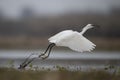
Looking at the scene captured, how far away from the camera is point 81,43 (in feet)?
9.09

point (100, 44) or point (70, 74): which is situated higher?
point (100, 44)

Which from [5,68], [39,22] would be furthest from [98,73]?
[39,22]

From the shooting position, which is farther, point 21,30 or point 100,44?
point 21,30

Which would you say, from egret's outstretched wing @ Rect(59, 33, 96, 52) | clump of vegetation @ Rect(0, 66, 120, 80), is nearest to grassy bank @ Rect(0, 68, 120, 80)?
clump of vegetation @ Rect(0, 66, 120, 80)

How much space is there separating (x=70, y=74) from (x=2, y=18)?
97 centimetres

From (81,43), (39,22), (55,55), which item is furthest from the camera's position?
(39,22)

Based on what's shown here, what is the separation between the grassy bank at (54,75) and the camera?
2.81m

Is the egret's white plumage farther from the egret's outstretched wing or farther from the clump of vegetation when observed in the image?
the clump of vegetation

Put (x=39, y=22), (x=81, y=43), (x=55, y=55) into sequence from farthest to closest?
(x=39, y=22) → (x=55, y=55) → (x=81, y=43)

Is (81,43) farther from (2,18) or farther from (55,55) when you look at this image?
(2,18)

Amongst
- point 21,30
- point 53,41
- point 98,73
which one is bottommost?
point 98,73

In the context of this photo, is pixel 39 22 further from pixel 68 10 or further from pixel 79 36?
pixel 79 36

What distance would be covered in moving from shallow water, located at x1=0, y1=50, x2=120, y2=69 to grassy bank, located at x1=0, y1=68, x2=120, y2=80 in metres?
0.07

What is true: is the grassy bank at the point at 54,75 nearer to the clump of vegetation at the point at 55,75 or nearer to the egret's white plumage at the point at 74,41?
the clump of vegetation at the point at 55,75
